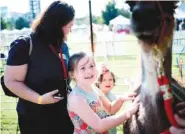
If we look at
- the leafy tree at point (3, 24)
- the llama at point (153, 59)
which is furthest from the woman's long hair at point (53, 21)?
the leafy tree at point (3, 24)

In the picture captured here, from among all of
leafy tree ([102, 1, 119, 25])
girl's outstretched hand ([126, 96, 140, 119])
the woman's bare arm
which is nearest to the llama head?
girl's outstretched hand ([126, 96, 140, 119])

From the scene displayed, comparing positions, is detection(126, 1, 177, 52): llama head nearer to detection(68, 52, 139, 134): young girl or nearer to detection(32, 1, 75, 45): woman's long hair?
detection(68, 52, 139, 134): young girl

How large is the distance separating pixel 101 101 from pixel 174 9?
3.54ft

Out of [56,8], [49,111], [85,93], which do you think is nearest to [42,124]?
[49,111]

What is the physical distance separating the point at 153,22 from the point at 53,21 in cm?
102

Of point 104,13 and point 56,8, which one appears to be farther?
point 104,13

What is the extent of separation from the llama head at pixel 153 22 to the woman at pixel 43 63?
2.68 feet

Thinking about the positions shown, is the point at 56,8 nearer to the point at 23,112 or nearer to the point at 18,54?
the point at 18,54

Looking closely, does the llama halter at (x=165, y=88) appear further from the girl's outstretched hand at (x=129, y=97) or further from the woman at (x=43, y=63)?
the woman at (x=43, y=63)

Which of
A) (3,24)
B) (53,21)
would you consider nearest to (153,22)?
(53,21)

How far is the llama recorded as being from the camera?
2.15 meters

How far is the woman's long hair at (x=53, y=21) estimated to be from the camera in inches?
114

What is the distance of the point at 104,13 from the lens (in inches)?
1420

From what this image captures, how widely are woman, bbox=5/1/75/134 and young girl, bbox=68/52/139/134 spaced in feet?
0.63
